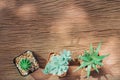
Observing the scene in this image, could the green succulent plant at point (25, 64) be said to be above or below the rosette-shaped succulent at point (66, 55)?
below

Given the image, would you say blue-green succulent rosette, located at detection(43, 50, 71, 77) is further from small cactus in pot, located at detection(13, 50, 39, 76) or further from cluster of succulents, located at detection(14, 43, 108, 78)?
small cactus in pot, located at detection(13, 50, 39, 76)

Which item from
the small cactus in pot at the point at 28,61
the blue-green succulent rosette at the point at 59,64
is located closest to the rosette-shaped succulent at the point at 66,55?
the blue-green succulent rosette at the point at 59,64

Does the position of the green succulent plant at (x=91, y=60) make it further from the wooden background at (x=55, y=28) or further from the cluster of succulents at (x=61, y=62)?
the wooden background at (x=55, y=28)

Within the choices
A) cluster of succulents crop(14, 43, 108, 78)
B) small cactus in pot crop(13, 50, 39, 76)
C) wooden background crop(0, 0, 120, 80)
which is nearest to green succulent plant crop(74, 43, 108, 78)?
cluster of succulents crop(14, 43, 108, 78)

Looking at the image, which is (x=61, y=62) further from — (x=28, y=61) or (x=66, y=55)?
(x=28, y=61)

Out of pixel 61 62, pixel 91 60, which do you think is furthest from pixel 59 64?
pixel 91 60

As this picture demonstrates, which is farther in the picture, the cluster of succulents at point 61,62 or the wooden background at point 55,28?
the wooden background at point 55,28

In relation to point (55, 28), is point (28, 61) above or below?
below
